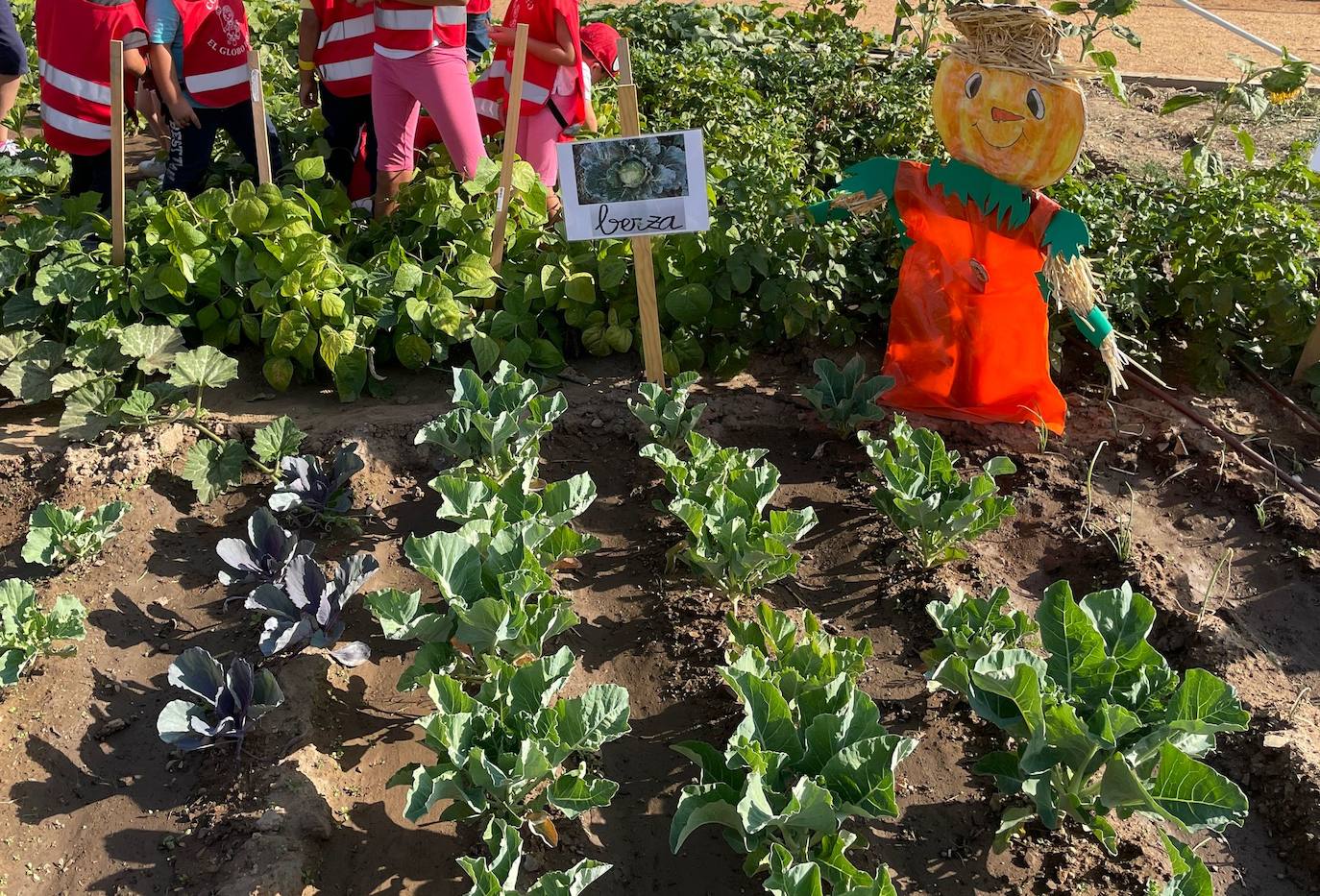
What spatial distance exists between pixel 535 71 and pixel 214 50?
1.28m

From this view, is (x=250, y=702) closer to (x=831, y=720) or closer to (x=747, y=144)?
(x=831, y=720)

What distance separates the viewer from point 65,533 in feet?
10.8

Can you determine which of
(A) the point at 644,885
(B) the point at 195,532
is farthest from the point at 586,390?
(A) the point at 644,885

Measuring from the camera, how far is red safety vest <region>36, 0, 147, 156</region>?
433 centimetres

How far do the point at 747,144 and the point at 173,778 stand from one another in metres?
3.47

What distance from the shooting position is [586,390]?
4176mm

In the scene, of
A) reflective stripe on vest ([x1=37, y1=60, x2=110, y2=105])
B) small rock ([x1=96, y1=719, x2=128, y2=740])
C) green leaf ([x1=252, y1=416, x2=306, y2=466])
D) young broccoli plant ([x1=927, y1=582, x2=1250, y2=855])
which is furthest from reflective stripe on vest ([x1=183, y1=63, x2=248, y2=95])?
young broccoli plant ([x1=927, y1=582, x2=1250, y2=855])

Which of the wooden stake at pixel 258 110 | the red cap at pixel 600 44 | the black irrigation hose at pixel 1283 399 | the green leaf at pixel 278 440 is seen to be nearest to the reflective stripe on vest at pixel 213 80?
the wooden stake at pixel 258 110

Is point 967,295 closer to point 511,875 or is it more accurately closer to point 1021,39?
point 1021,39

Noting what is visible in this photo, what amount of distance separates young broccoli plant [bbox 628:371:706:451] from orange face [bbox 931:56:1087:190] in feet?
3.74

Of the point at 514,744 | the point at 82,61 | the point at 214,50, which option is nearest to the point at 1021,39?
the point at 514,744

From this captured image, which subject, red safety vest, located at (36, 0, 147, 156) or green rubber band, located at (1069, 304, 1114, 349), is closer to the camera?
green rubber band, located at (1069, 304, 1114, 349)

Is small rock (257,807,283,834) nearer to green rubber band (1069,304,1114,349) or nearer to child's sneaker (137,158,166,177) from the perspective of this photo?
green rubber band (1069,304,1114,349)

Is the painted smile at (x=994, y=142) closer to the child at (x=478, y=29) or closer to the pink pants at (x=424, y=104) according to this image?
the pink pants at (x=424, y=104)
